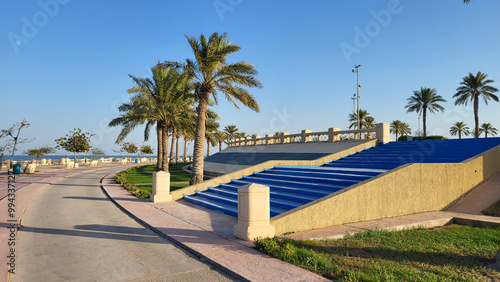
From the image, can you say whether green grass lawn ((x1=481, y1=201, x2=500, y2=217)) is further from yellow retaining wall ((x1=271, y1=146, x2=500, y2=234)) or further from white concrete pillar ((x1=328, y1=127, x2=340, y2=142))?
white concrete pillar ((x1=328, y1=127, x2=340, y2=142))

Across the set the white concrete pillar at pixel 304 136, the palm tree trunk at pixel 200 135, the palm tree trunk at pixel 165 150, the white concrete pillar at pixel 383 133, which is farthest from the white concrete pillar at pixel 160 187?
the white concrete pillar at pixel 304 136

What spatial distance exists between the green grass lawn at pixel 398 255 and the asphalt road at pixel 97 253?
1667mm

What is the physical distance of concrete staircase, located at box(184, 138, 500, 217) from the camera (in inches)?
412

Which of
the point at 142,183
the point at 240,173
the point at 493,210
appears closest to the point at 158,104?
the point at 142,183

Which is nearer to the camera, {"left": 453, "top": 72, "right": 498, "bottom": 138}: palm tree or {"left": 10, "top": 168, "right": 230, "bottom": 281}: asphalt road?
{"left": 10, "top": 168, "right": 230, "bottom": 281}: asphalt road

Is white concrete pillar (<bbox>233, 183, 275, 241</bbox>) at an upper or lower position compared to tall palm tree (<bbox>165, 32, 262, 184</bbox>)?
lower

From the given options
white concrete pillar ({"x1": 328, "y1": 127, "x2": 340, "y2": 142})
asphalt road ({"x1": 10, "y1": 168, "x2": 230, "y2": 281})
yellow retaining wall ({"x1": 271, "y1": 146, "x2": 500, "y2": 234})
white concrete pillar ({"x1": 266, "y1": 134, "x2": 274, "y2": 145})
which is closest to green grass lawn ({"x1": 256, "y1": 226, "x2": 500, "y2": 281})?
yellow retaining wall ({"x1": 271, "y1": 146, "x2": 500, "y2": 234})

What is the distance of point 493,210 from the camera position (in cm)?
952

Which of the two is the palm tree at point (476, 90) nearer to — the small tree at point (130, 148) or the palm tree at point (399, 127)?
the palm tree at point (399, 127)

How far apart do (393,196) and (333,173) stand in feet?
11.3

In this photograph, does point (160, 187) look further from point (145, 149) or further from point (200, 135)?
point (145, 149)

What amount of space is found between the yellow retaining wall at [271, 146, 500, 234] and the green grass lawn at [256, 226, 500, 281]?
3.59 ft

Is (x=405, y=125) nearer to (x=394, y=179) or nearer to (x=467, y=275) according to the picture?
(x=394, y=179)

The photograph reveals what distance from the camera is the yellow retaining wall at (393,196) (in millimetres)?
7844
